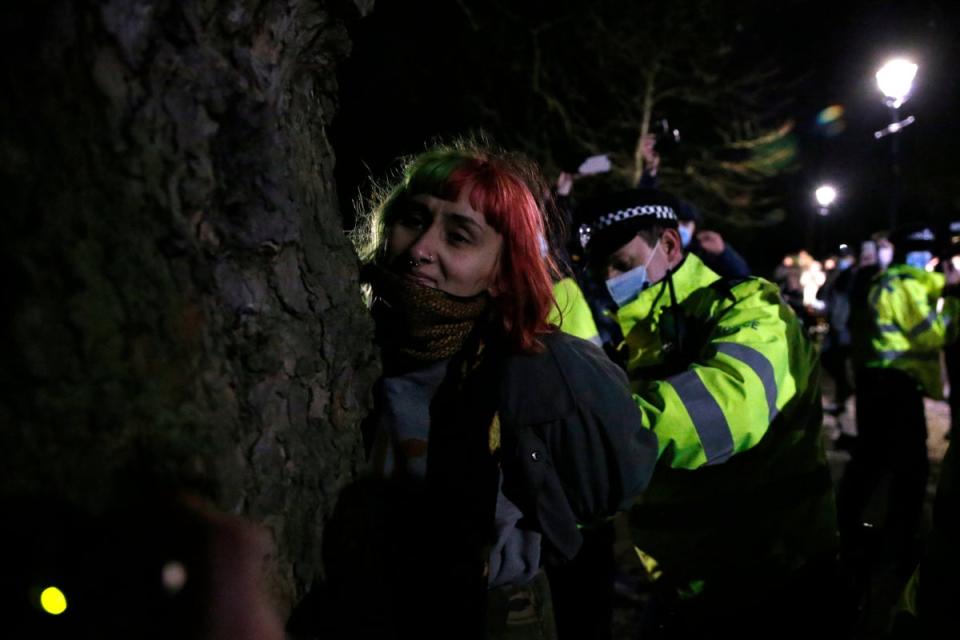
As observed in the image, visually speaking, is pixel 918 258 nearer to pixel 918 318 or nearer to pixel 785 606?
pixel 918 318

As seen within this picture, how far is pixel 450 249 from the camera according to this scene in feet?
4.89

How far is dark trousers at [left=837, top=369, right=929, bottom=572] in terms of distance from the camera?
4164 millimetres

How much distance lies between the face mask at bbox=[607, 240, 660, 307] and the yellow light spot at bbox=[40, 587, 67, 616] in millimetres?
2246

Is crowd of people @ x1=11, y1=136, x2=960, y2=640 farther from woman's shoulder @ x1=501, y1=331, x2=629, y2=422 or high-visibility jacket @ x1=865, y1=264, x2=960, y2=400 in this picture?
high-visibility jacket @ x1=865, y1=264, x2=960, y2=400

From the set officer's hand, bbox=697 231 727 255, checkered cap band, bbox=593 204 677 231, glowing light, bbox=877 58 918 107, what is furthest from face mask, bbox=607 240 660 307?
glowing light, bbox=877 58 918 107

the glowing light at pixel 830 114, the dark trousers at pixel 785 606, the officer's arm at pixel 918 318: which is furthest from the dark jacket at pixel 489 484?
the glowing light at pixel 830 114

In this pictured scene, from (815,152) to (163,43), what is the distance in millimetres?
32457

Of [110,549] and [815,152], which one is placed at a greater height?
[815,152]

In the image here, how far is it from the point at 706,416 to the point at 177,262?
4.23 ft

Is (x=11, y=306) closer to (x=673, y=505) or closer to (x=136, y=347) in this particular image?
(x=136, y=347)

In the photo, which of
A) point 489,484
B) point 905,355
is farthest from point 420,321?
point 905,355

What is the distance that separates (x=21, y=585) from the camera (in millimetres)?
686

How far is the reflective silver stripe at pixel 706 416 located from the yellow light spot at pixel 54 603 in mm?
1314

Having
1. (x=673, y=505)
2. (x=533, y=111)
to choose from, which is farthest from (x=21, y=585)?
(x=533, y=111)
